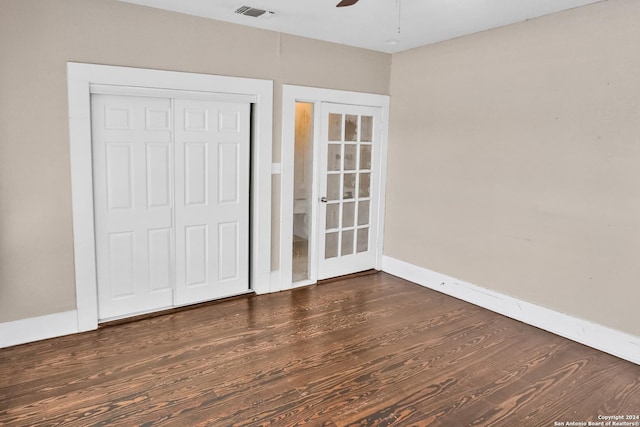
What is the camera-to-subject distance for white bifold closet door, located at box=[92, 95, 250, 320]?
358 centimetres

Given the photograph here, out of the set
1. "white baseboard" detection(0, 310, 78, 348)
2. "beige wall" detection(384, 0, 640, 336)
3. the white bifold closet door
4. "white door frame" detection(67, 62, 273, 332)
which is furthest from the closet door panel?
"beige wall" detection(384, 0, 640, 336)

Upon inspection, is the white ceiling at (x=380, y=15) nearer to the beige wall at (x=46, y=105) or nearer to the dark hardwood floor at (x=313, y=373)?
the beige wall at (x=46, y=105)

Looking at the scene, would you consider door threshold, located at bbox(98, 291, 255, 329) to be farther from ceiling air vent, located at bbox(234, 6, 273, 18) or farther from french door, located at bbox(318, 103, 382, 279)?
ceiling air vent, located at bbox(234, 6, 273, 18)

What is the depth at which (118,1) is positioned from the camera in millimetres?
3381

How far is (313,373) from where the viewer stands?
115 inches

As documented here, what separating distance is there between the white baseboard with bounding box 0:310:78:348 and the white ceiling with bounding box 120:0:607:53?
254 cm

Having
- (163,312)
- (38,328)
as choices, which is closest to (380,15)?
(163,312)

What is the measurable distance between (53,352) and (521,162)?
159 inches

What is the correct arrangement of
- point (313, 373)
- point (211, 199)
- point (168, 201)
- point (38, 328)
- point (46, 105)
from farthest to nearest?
1. point (211, 199)
2. point (168, 201)
3. point (38, 328)
4. point (46, 105)
5. point (313, 373)

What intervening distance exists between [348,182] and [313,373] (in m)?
2.54

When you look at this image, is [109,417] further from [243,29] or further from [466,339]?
[243,29]

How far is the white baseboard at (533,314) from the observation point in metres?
3.25

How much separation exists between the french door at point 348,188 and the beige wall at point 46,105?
1.69m

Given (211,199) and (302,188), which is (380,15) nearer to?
(211,199)
